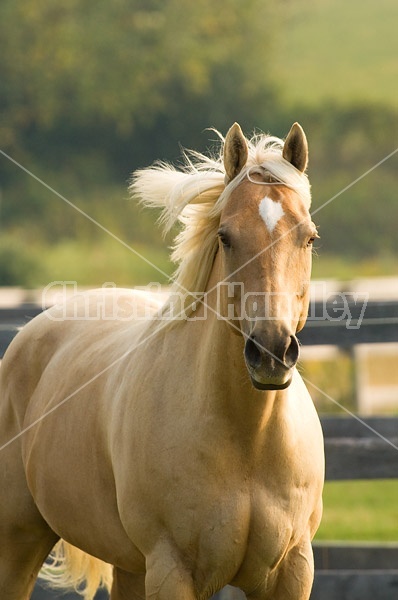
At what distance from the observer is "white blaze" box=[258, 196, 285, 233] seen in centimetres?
335

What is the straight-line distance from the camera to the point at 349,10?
40.2 meters

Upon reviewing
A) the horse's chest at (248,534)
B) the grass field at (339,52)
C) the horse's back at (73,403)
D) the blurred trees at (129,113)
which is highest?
the grass field at (339,52)

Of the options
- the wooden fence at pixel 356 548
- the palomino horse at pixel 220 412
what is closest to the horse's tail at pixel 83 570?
the wooden fence at pixel 356 548

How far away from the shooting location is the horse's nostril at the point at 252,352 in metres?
3.16

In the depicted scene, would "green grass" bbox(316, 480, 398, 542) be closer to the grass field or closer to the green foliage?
the green foliage

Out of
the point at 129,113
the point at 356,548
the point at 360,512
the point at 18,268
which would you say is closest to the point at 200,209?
the point at 356,548

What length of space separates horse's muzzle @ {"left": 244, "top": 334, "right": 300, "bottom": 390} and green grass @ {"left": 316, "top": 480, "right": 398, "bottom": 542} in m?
4.22

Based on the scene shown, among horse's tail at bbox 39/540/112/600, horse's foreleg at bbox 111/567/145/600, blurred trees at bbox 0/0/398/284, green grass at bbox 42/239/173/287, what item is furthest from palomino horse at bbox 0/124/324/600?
blurred trees at bbox 0/0/398/284

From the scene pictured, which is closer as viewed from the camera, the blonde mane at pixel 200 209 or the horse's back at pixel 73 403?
the blonde mane at pixel 200 209

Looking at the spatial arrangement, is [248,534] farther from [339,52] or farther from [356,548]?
[339,52]

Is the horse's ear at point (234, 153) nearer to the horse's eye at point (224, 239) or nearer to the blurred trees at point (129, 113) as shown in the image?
the horse's eye at point (224, 239)

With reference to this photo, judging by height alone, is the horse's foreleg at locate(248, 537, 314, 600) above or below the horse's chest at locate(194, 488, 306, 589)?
below

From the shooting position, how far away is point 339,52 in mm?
37875

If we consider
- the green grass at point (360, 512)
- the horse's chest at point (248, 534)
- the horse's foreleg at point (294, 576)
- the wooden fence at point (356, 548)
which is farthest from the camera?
the green grass at point (360, 512)
